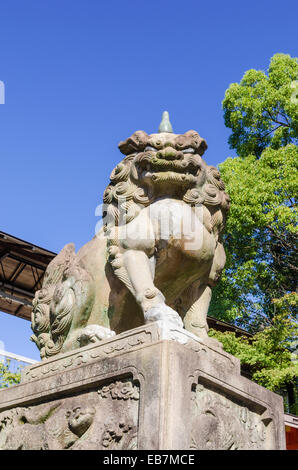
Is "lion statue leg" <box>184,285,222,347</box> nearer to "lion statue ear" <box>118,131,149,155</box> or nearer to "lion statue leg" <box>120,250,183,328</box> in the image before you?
"lion statue leg" <box>120,250,183,328</box>

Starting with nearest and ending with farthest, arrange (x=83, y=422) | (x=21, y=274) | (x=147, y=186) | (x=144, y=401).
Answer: (x=144, y=401) → (x=83, y=422) → (x=147, y=186) → (x=21, y=274)

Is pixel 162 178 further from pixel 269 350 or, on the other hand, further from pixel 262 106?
pixel 262 106

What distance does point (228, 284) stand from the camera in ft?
47.5

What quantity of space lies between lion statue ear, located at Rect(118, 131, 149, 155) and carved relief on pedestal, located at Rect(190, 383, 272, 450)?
1.80m

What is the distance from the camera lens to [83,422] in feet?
11.1

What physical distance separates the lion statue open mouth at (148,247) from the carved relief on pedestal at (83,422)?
48cm

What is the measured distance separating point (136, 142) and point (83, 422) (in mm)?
2012

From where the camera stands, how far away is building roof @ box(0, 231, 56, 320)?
13.2 meters

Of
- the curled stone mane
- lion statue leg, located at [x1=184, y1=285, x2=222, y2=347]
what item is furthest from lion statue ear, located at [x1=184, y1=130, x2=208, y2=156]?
lion statue leg, located at [x1=184, y1=285, x2=222, y2=347]

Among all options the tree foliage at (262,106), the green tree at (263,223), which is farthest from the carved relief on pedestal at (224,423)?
the tree foliage at (262,106)

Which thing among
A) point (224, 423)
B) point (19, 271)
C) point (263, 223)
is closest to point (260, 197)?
point (263, 223)

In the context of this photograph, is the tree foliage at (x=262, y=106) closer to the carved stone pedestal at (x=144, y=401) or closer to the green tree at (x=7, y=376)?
the green tree at (x=7, y=376)

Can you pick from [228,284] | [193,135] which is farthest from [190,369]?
[228,284]

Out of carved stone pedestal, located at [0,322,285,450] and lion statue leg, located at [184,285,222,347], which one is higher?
lion statue leg, located at [184,285,222,347]
